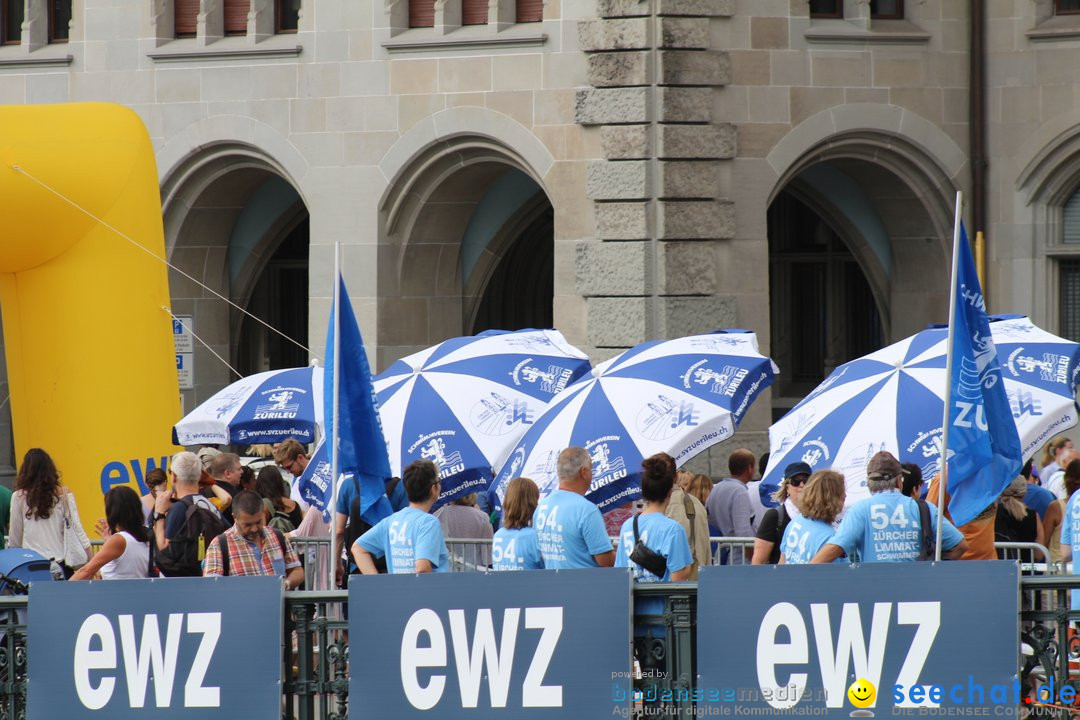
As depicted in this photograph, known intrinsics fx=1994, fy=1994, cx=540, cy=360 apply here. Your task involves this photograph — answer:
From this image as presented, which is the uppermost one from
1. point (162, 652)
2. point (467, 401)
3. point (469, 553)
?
point (467, 401)

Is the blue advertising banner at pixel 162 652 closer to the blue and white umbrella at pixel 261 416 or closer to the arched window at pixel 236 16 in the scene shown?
the blue and white umbrella at pixel 261 416

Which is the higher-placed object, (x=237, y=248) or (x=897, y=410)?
(x=237, y=248)

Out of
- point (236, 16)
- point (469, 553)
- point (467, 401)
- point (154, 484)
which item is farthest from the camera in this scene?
point (236, 16)

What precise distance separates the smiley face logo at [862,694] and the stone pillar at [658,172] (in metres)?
11.0

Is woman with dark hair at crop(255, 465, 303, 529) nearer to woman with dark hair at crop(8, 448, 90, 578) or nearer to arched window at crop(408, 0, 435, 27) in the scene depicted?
woman with dark hair at crop(8, 448, 90, 578)

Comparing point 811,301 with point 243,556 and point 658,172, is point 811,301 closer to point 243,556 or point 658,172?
point 658,172

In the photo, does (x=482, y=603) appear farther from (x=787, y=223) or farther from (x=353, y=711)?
(x=787, y=223)

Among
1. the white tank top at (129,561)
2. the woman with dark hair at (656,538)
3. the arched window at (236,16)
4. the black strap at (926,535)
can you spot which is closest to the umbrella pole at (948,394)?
the black strap at (926,535)

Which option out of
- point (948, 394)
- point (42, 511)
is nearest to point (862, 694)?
point (948, 394)

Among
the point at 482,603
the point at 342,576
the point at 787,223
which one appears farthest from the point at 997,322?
the point at 787,223

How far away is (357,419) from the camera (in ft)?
36.4

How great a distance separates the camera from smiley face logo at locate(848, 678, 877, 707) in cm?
858

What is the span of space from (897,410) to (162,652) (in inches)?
187

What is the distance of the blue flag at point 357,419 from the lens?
11.0m
